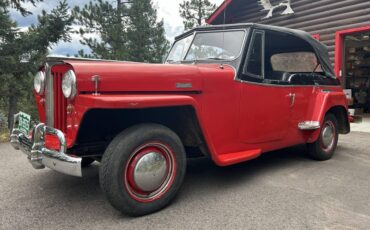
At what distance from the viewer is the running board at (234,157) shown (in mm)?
3225

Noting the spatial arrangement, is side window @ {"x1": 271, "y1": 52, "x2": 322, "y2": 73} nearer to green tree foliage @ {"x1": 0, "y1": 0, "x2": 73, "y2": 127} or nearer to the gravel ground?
the gravel ground

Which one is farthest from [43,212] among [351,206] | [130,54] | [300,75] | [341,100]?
[130,54]

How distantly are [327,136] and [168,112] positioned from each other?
2923 millimetres

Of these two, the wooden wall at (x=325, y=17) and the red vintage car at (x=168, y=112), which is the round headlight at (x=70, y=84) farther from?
the wooden wall at (x=325, y=17)

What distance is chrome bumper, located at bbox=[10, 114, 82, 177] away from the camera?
2466mm

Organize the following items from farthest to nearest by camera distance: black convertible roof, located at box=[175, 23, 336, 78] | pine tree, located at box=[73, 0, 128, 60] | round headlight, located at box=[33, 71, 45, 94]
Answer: pine tree, located at box=[73, 0, 128, 60], black convertible roof, located at box=[175, 23, 336, 78], round headlight, located at box=[33, 71, 45, 94]

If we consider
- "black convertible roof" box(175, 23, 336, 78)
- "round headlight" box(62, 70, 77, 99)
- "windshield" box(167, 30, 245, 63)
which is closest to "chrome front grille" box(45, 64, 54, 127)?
"round headlight" box(62, 70, 77, 99)

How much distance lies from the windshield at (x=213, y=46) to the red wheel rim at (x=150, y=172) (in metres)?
1.45

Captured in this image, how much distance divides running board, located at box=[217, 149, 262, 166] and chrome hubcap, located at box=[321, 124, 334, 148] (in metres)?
1.66

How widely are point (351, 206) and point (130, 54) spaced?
16750 millimetres

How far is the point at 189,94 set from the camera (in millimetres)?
3045

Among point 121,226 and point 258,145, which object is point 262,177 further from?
point 121,226

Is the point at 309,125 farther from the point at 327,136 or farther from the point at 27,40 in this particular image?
the point at 27,40

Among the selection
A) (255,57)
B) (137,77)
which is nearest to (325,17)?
(255,57)
